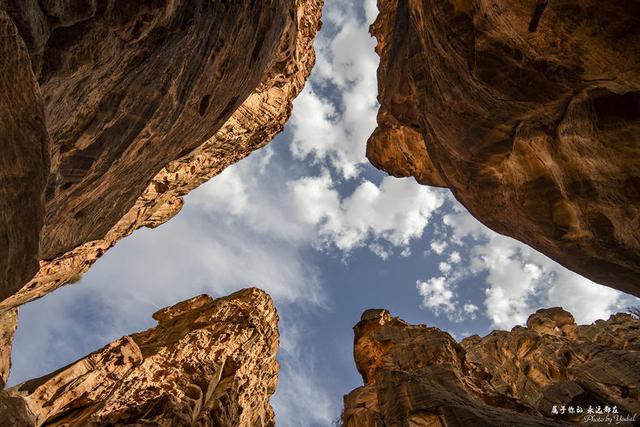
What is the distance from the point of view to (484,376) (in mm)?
22484

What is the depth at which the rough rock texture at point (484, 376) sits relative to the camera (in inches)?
572

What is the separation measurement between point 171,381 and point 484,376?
19699mm

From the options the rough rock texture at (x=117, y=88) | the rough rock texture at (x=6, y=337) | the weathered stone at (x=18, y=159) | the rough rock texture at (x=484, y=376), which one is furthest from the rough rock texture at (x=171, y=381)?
the weathered stone at (x=18, y=159)

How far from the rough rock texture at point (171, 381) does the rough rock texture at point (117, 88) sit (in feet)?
18.4

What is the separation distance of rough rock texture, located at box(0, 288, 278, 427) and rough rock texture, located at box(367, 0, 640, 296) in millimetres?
18318

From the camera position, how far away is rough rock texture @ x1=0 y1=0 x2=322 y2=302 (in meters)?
6.39

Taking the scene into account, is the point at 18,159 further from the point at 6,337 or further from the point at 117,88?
the point at 6,337

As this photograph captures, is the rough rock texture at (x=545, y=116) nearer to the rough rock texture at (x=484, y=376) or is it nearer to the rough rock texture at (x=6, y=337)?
the rough rock texture at (x=484, y=376)

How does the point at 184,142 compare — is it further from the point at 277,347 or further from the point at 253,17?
the point at 277,347

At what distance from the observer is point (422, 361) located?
21016 mm

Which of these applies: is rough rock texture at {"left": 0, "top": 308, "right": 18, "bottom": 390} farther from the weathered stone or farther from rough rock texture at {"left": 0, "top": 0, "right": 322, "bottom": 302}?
the weathered stone

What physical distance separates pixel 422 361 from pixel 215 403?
12.4 m

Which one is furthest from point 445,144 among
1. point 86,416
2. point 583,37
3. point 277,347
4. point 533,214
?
point 277,347

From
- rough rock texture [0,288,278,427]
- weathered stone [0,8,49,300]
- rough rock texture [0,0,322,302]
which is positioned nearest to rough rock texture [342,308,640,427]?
rough rock texture [0,288,278,427]
